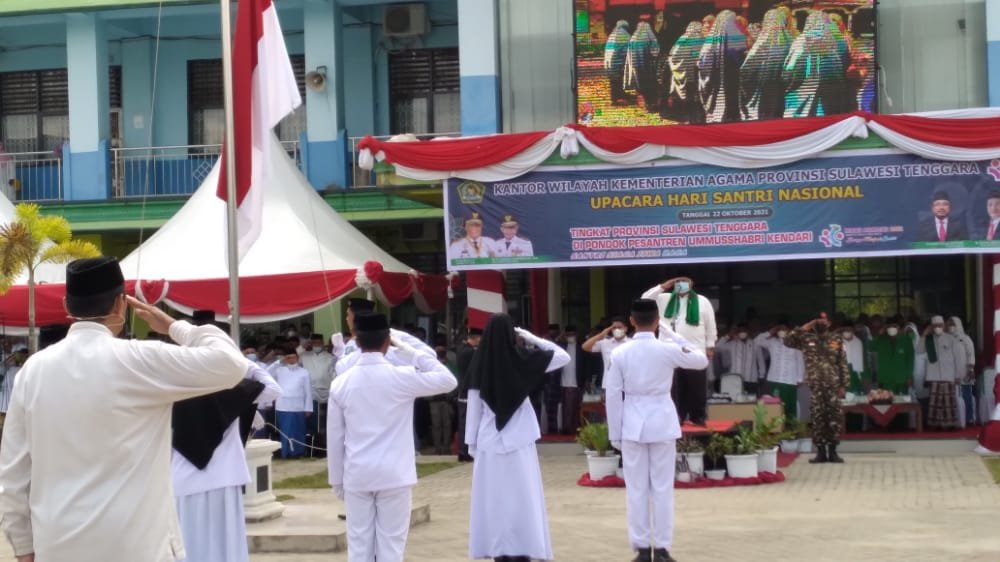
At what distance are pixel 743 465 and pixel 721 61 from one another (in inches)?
231

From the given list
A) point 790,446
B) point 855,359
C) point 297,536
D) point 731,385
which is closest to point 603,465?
point 790,446

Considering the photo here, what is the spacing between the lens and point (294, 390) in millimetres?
19312

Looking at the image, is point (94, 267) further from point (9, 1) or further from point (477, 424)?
point (9, 1)

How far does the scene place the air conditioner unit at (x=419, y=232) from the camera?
2367 centimetres

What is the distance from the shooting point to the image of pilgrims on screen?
17.9 m

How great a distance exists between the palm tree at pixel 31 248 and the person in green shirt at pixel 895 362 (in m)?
10.9

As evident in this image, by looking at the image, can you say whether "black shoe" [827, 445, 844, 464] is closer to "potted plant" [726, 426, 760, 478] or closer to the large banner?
"potted plant" [726, 426, 760, 478]

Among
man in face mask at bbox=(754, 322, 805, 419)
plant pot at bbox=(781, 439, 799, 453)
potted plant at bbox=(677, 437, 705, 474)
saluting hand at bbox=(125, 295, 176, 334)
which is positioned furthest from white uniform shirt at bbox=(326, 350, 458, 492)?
man in face mask at bbox=(754, 322, 805, 419)

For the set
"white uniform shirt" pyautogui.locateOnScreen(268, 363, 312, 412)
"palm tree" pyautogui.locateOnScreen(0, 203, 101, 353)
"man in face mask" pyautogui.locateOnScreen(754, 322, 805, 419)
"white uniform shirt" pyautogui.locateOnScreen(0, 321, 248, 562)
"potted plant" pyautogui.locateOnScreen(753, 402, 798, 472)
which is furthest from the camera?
"man in face mask" pyautogui.locateOnScreen(754, 322, 805, 419)

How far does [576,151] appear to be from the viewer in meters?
17.5

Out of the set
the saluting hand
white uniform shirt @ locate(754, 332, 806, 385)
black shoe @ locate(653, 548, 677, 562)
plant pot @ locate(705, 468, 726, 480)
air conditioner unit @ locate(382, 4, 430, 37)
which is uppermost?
air conditioner unit @ locate(382, 4, 430, 37)

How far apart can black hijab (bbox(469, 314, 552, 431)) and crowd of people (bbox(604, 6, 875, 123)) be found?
9.34 m

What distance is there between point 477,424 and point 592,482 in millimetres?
5795

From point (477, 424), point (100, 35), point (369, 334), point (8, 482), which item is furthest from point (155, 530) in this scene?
point (100, 35)
